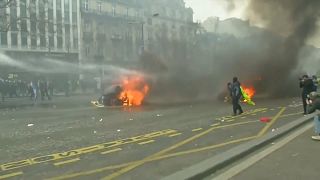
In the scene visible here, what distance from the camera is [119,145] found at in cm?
979

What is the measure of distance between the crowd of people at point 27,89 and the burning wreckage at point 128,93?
26.0 feet

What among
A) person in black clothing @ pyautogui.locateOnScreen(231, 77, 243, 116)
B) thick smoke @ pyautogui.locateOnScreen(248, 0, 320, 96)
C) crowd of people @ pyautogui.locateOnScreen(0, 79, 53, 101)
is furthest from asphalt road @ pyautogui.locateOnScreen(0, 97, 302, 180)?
crowd of people @ pyautogui.locateOnScreen(0, 79, 53, 101)

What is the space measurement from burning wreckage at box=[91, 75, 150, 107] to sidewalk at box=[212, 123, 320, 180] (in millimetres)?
15474

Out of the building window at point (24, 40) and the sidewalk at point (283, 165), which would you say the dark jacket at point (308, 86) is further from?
the building window at point (24, 40)

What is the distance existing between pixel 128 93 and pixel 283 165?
1787cm

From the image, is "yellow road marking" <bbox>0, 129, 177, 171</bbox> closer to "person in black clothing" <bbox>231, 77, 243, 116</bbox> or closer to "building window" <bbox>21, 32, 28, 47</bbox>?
"person in black clothing" <bbox>231, 77, 243, 116</bbox>

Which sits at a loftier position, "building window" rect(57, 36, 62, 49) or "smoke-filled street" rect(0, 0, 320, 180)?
"building window" rect(57, 36, 62, 49)

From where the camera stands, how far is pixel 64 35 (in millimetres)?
56656

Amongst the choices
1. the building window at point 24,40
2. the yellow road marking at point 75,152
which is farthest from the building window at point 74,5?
the yellow road marking at point 75,152

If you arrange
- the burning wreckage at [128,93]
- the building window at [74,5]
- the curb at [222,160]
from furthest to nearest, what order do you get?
the building window at [74,5], the burning wreckage at [128,93], the curb at [222,160]

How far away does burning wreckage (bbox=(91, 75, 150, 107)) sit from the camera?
24.5 m

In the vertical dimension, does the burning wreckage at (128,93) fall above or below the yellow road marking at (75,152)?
above

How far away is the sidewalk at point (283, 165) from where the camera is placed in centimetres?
679

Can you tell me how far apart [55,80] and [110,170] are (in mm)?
35778
